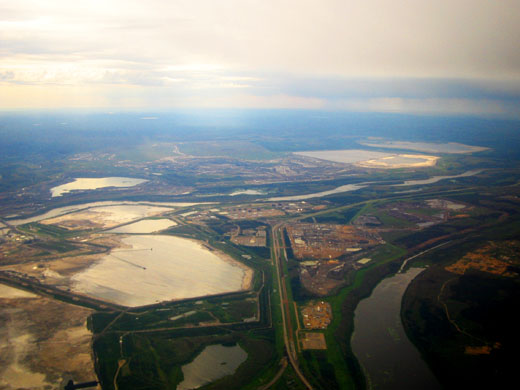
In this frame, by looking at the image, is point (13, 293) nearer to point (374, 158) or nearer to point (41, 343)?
point (41, 343)

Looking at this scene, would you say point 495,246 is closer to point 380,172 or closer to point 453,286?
point 453,286

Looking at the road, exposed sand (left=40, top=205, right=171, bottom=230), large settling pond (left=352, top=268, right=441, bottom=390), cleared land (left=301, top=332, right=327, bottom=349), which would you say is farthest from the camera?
exposed sand (left=40, top=205, right=171, bottom=230)

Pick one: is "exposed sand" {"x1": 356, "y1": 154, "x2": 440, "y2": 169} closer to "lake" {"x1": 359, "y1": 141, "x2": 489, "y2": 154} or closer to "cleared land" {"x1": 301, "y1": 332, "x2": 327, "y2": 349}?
"lake" {"x1": 359, "y1": 141, "x2": 489, "y2": 154}

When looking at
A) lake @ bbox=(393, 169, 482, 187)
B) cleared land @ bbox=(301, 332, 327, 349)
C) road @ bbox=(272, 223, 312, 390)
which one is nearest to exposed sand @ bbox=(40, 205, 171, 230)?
road @ bbox=(272, 223, 312, 390)

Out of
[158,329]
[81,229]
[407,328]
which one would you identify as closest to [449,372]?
[407,328]

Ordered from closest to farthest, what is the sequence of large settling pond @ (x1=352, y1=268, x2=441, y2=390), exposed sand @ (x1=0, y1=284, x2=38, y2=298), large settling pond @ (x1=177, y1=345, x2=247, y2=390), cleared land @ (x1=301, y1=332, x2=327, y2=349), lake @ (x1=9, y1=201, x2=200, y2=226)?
large settling pond @ (x1=352, y1=268, x2=441, y2=390)
large settling pond @ (x1=177, y1=345, x2=247, y2=390)
cleared land @ (x1=301, y1=332, x2=327, y2=349)
exposed sand @ (x1=0, y1=284, x2=38, y2=298)
lake @ (x1=9, y1=201, x2=200, y2=226)

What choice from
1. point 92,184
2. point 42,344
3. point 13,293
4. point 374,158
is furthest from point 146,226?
point 374,158

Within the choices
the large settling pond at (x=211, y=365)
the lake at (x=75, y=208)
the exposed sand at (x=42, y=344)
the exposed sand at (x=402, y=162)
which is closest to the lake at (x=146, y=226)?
the lake at (x=75, y=208)
